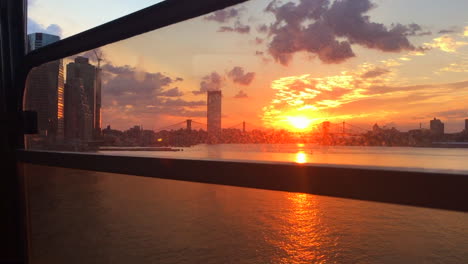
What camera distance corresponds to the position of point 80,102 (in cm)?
166

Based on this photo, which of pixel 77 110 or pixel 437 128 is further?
pixel 77 110

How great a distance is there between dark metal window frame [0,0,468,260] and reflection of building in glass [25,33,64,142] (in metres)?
0.05

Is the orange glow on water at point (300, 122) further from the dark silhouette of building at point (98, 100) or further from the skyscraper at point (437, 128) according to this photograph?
the dark silhouette of building at point (98, 100)

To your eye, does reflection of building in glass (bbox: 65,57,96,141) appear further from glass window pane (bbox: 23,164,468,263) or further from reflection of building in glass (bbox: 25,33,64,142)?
glass window pane (bbox: 23,164,468,263)

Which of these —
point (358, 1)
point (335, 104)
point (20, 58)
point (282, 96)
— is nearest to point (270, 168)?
point (20, 58)

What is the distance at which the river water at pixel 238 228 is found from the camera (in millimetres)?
1832

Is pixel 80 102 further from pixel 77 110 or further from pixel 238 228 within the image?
pixel 238 228

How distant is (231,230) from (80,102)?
2.55m

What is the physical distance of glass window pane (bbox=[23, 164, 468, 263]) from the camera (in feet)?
7.14

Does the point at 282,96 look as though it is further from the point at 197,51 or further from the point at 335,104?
the point at 197,51

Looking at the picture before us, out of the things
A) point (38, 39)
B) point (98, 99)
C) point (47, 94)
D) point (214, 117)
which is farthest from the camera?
point (98, 99)

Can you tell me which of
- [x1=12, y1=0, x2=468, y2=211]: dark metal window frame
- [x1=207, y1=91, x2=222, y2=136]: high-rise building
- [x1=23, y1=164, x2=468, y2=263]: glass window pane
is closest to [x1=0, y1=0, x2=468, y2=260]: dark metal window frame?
[x1=12, y1=0, x2=468, y2=211]: dark metal window frame

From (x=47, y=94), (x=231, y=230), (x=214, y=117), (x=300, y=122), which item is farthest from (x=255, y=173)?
(x=231, y=230)

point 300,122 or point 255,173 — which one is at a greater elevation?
point 300,122
